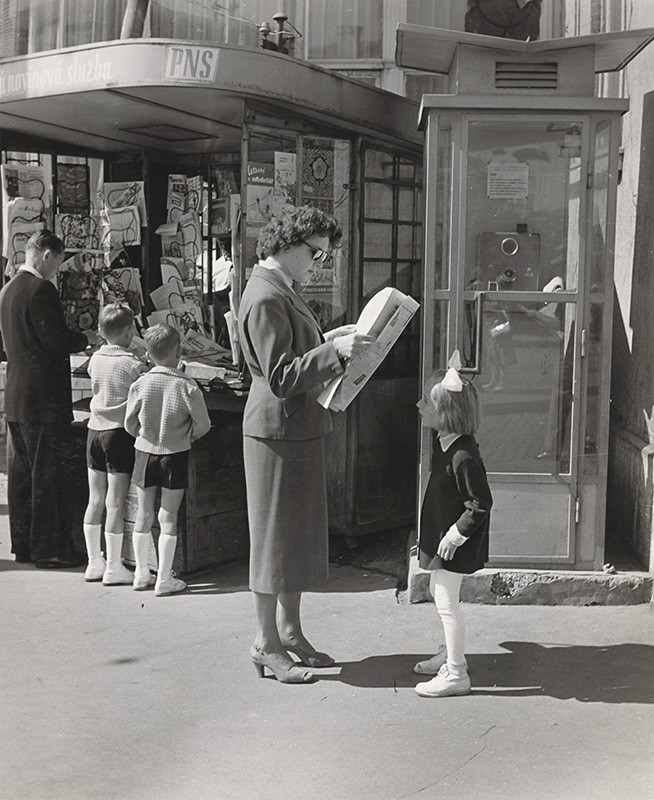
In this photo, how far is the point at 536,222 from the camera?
490cm

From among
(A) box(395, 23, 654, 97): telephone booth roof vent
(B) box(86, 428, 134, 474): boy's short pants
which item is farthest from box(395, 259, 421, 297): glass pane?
(B) box(86, 428, 134, 474): boy's short pants

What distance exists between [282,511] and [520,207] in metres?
2.03

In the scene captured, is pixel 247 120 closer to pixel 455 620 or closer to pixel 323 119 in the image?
pixel 323 119

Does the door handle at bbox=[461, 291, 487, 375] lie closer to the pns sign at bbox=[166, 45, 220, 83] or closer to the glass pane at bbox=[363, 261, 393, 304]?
the glass pane at bbox=[363, 261, 393, 304]

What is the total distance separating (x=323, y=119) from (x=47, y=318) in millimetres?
1808

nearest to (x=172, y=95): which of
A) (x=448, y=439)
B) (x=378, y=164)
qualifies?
(x=378, y=164)

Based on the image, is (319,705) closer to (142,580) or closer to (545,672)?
(545,672)

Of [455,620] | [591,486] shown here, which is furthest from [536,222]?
[455,620]

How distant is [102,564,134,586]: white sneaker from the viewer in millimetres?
5168

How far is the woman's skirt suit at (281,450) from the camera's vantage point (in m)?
3.75

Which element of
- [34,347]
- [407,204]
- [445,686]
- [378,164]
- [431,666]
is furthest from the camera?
[407,204]

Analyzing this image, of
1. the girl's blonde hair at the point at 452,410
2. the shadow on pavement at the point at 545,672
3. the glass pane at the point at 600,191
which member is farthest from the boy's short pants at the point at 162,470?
the glass pane at the point at 600,191

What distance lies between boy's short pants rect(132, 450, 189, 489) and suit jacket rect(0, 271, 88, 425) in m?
0.70

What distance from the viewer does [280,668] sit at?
12.9 ft
